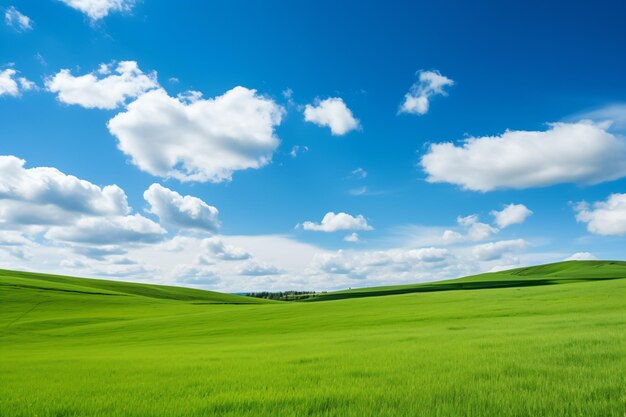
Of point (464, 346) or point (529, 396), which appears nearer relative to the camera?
point (529, 396)

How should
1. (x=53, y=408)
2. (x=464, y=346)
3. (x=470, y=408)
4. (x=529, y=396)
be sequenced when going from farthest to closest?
1. (x=464, y=346)
2. (x=53, y=408)
3. (x=529, y=396)
4. (x=470, y=408)

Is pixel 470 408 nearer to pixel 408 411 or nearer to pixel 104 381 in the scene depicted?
pixel 408 411

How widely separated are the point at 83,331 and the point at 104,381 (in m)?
34.6

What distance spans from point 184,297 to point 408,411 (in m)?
120

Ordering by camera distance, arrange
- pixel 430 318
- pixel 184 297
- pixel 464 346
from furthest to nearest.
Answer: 1. pixel 184 297
2. pixel 430 318
3. pixel 464 346

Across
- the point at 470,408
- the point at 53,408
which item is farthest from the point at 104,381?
the point at 470,408

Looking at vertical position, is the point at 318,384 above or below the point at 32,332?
above

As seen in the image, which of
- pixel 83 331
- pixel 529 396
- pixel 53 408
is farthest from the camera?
pixel 83 331

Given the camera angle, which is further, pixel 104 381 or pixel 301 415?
pixel 104 381

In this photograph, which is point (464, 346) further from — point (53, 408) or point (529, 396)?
point (53, 408)

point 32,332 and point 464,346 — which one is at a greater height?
point 464,346

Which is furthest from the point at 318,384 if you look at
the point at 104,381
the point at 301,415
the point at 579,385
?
the point at 104,381

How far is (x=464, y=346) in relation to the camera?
13.0 meters

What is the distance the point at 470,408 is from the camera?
5734 millimetres
